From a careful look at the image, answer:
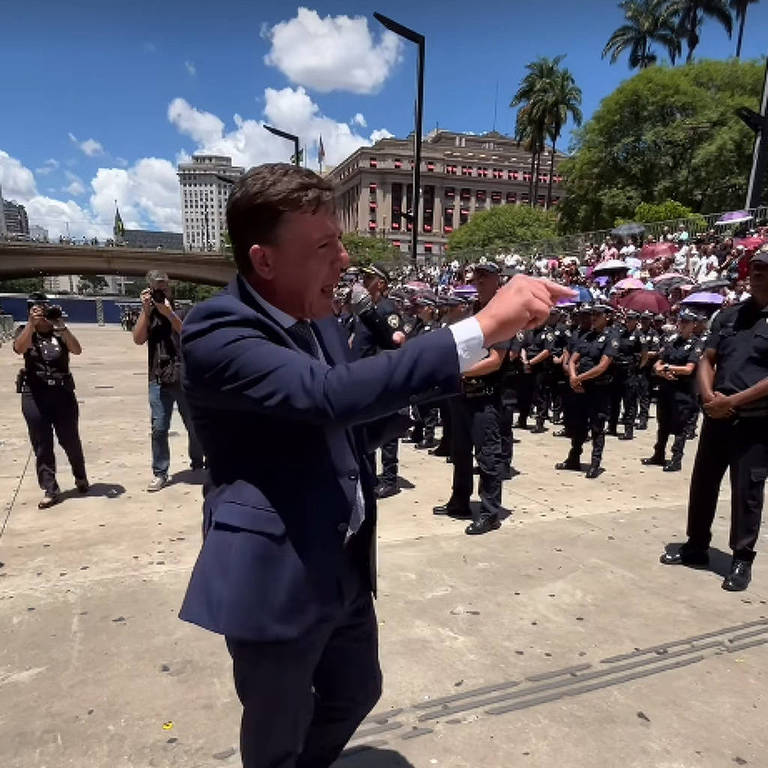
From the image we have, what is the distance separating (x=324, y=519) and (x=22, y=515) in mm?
4484

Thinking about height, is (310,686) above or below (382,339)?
below

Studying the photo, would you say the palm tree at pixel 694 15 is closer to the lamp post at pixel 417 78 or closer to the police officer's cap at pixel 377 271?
the lamp post at pixel 417 78

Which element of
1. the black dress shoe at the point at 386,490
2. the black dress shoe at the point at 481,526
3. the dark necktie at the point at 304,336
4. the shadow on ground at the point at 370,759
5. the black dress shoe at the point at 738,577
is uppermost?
the dark necktie at the point at 304,336

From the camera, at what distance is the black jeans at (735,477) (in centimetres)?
357

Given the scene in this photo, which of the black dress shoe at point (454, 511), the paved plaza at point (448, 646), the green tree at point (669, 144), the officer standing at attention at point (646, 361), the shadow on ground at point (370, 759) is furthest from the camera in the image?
the green tree at point (669, 144)

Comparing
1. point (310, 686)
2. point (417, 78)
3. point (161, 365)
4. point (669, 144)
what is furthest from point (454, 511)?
point (669, 144)

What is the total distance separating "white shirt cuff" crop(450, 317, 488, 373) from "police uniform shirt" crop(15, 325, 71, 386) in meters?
4.82

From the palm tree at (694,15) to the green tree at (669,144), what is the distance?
9.19m

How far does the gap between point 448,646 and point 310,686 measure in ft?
5.28

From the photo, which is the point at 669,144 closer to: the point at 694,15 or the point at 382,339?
the point at 694,15

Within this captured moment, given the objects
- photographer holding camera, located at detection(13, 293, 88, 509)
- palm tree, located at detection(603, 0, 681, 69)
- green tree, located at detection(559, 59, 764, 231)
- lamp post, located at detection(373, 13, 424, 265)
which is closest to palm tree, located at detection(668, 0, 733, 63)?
palm tree, located at detection(603, 0, 681, 69)

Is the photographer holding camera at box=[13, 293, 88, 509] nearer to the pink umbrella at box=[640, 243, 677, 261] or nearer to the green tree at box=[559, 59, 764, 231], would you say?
the pink umbrella at box=[640, 243, 677, 261]

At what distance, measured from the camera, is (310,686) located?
58.5 inches

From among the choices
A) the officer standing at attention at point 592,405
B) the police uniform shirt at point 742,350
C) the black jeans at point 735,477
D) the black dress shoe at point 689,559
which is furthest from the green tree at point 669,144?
the black dress shoe at point 689,559
